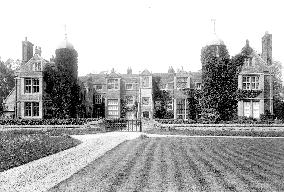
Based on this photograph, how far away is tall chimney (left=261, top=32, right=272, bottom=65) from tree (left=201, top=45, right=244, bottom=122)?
143 inches

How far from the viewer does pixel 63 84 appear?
4200 centimetres

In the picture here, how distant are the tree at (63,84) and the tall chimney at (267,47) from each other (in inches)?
925

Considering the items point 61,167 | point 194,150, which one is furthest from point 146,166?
point 194,150

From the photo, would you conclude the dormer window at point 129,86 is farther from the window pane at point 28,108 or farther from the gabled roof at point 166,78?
the window pane at point 28,108

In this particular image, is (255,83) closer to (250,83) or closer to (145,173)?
(250,83)

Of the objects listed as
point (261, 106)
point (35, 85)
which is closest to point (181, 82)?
point (261, 106)

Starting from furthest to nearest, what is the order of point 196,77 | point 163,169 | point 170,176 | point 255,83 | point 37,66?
point 196,77, point 255,83, point 37,66, point 163,169, point 170,176

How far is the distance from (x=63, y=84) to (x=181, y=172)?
33.3 meters

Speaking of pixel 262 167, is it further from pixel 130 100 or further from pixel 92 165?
pixel 130 100

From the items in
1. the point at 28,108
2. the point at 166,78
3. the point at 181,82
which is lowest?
the point at 28,108

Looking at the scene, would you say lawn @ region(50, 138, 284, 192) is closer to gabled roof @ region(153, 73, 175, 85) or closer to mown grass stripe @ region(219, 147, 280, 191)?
mown grass stripe @ region(219, 147, 280, 191)

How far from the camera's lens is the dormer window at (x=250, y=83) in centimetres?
4262

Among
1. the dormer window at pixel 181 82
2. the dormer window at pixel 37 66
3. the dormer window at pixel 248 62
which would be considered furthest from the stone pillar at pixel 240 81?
the dormer window at pixel 37 66

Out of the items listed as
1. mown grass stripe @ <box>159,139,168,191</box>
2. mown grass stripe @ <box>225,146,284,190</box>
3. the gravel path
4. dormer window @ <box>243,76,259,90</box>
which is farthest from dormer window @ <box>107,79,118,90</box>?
mown grass stripe @ <box>225,146,284,190</box>
